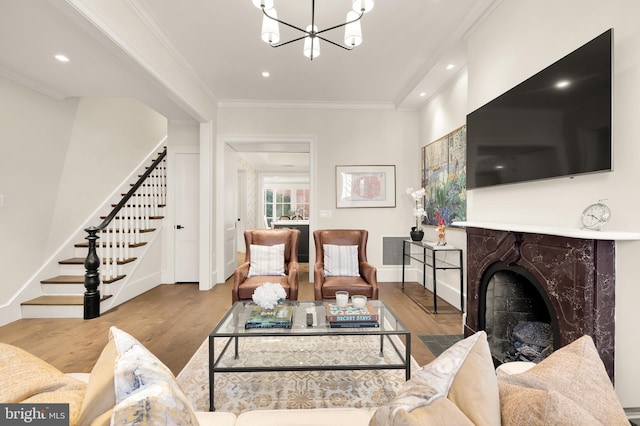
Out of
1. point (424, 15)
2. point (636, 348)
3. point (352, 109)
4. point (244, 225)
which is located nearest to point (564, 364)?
point (636, 348)

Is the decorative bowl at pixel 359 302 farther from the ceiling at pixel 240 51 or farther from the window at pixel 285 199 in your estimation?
the window at pixel 285 199

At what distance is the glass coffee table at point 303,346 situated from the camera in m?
Result: 1.87

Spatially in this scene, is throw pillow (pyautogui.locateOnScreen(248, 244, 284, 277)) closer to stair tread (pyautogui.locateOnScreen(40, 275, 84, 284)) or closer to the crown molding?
stair tread (pyautogui.locateOnScreen(40, 275, 84, 284))

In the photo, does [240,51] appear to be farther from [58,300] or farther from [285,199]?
[285,199]

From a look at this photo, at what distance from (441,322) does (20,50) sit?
4.84 m

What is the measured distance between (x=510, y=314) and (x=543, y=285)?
697 millimetres

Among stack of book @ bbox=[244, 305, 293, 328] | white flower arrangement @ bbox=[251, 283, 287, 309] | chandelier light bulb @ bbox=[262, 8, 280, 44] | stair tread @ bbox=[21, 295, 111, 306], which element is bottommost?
stair tread @ bbox=[21, 295, 111, 306]

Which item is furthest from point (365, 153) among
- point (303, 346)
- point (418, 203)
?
point (303, 346)

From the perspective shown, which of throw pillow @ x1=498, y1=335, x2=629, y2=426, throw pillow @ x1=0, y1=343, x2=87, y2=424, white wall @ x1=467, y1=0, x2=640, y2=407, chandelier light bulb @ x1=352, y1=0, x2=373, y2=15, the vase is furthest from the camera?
the vase

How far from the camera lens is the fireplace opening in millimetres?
2287

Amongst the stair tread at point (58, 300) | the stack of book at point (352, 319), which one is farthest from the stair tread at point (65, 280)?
the stack of book at point (352, 319)

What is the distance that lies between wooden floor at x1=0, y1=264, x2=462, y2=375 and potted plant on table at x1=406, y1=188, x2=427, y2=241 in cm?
82

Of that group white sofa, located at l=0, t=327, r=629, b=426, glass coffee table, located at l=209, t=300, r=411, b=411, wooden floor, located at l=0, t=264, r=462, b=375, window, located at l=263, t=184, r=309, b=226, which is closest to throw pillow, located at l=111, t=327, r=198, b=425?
white sofa, located at l=0, t=327, r=629, b=426

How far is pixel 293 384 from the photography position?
2090 mm
